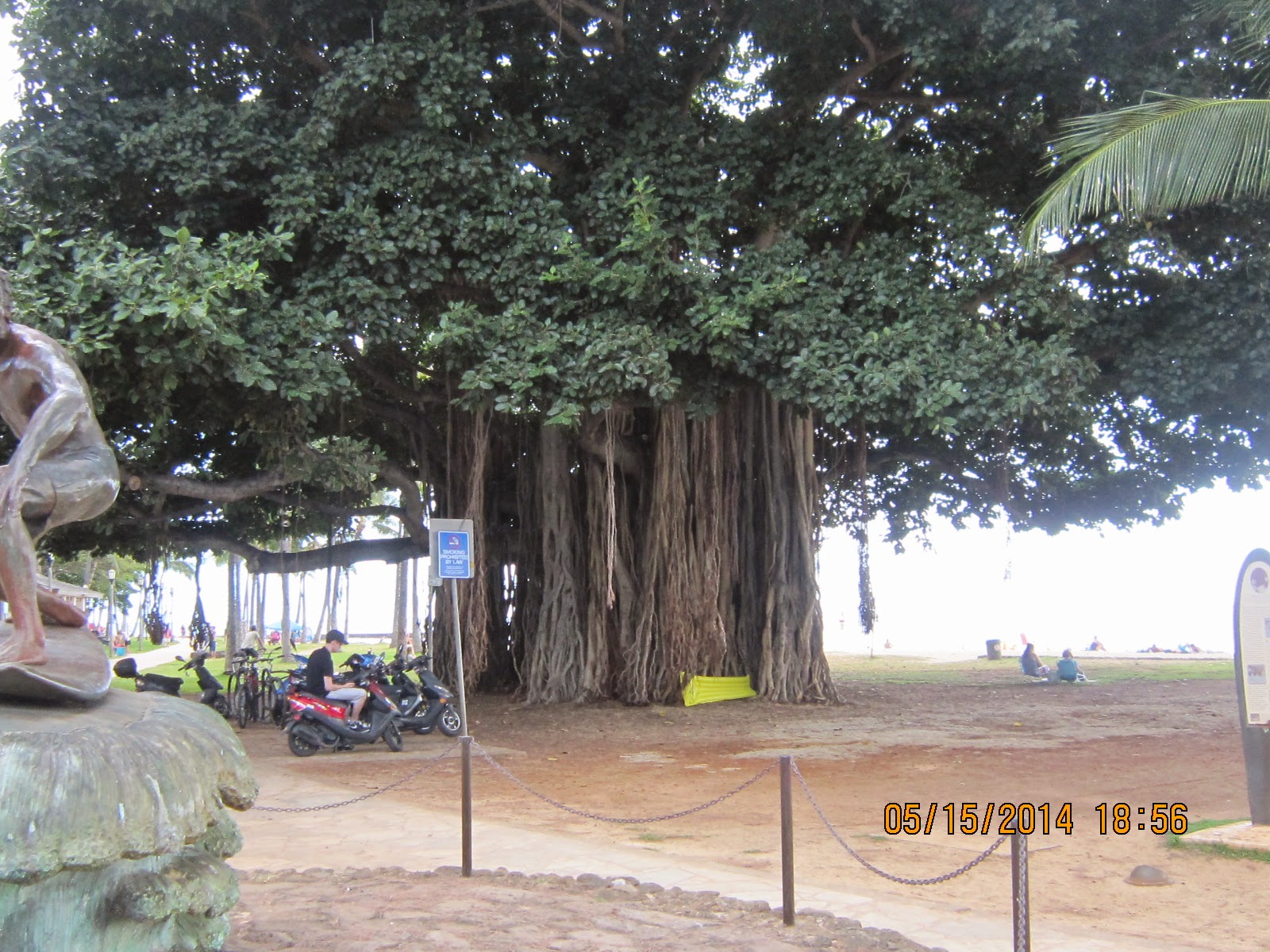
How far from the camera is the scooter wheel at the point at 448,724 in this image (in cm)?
1127

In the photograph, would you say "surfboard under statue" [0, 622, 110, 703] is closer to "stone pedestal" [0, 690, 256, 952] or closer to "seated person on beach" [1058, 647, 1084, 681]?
"stone pedestal" [0, 690, 256, 952]

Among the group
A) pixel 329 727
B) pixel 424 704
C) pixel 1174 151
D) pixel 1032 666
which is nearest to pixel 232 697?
pixel 424 704

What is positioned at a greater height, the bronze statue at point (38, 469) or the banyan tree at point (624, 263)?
the banyan tree at point (624, 263)

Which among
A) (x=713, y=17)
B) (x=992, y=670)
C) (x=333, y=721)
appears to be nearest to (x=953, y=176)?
(x=713, y=17)

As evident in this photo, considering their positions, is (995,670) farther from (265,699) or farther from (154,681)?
(154,681)

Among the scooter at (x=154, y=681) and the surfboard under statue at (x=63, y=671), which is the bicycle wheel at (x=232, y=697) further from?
the surfboard under statue at (x=63, y=671)

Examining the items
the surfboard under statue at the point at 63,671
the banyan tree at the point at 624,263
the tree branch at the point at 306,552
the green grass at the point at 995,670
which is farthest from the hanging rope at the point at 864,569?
the surfboard under statue at the point at 63,671

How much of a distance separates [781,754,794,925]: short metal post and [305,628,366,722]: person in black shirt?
6.37 metres

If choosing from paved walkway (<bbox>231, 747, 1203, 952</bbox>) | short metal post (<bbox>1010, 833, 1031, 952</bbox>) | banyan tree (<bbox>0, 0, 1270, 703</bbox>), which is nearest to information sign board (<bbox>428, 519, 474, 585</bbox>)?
banyan tree (<bbox>0, 0, 1270, 703</bbox>)

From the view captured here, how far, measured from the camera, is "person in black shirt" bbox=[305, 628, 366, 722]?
1036 cm

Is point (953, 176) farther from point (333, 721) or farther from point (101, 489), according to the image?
point (101, 489)

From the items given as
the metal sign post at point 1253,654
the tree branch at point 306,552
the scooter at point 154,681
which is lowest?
the scooter at point 154,681

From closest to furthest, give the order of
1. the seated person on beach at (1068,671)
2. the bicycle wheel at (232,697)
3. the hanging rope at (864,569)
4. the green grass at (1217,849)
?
the green grass at (1217,849), the bicycle wheel at (232,697), the hanging rope at (864,569), the seated person on beach at (1068,671)

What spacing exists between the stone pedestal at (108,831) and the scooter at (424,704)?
7166 millimetres
